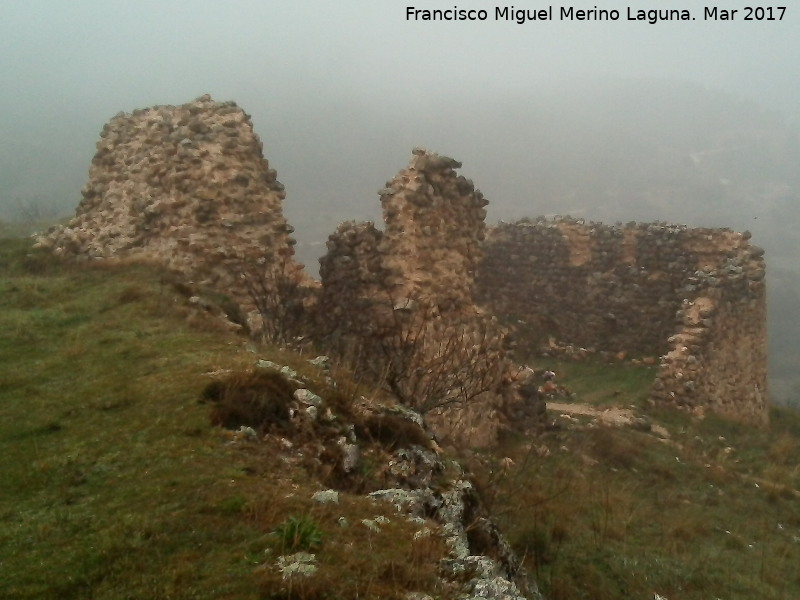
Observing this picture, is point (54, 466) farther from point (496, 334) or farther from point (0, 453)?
point (496, 334)

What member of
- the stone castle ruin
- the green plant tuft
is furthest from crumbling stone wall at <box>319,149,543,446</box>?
the green plant tuft

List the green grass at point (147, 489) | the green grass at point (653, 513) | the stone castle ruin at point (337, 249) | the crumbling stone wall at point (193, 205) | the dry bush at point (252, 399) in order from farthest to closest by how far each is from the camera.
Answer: the crumbling stone wall at point (193, 205) < the stone castle ruin at point (337, 249) < the green grass at point (653, 513) < the dry bush at point (252, 399) < the green grass at point (147, 489)

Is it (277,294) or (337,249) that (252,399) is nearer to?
(277,294)

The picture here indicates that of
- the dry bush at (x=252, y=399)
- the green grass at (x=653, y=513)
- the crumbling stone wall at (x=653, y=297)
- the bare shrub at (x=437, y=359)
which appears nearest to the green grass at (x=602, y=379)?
the crumbling stone wall at (x=653, y=297)

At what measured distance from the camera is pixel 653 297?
1816cm

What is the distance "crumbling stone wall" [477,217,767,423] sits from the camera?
1598cm

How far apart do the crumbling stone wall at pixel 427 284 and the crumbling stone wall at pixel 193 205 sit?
99 cm

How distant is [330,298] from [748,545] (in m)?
6.31

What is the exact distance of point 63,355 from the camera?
7109 mm

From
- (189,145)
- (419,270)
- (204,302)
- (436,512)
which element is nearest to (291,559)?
(436,512)

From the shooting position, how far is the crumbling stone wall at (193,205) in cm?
1083

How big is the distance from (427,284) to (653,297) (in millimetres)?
9193

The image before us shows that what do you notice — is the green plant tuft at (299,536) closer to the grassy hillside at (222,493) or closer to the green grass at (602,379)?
the grassy hillside at (222,493)

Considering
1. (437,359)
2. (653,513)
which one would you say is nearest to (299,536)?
(437,359)
